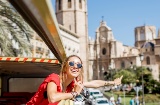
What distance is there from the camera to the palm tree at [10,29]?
11547 millimetres

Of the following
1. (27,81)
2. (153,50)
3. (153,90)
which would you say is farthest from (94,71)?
(27,81)

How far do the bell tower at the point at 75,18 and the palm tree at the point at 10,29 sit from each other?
55.4m

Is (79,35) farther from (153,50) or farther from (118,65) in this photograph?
(153,50)

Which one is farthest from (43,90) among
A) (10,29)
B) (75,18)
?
(75,18)

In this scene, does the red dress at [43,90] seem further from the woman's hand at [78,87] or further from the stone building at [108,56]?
the stone building at [108,56]

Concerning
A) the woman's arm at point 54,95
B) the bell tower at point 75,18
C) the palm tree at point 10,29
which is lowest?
the woman's arm at point 54,95

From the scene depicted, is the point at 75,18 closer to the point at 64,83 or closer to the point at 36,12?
the point at 64,83

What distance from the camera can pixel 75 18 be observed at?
69.2m

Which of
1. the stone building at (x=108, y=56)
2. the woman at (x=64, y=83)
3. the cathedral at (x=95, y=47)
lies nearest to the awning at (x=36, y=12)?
the woman at (x=64, y=83)

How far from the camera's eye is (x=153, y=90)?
168 ft

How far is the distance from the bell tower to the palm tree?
182ft

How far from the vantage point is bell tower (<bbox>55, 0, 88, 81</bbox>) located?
69438mm

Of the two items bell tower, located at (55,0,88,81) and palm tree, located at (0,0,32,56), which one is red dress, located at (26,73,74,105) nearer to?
palm tree, located at (0,0,32,56)

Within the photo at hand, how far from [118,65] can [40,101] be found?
91.2 m
